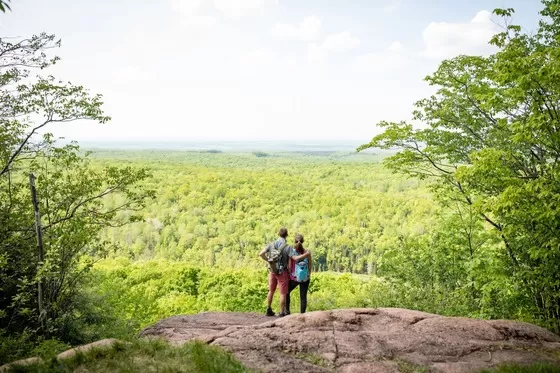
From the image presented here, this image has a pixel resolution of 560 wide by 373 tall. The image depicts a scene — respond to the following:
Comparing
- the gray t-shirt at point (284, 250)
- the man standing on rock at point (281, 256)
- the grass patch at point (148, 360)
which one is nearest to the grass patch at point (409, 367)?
the grass patch at point (148, 360)

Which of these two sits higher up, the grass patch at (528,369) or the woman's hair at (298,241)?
the woman's hair at (298,241)

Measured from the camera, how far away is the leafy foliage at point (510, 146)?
8328 mm

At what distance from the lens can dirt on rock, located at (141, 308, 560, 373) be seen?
6.66m

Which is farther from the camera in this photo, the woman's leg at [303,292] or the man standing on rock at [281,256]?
the woman's leg at [303,292]

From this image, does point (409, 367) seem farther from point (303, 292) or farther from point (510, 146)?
point (510, 146)

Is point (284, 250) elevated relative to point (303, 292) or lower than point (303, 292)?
elevated

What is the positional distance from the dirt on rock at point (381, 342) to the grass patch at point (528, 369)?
31 cm

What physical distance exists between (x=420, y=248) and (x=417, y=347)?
12.4 metres

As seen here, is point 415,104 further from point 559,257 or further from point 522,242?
point 559,257

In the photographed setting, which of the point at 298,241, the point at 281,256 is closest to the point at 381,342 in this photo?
the point at 298,241

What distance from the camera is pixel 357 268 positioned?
77.5 metres

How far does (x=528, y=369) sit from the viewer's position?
6277mm

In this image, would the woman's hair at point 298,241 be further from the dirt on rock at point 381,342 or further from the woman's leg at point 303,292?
the dirt on rock at point 381,342

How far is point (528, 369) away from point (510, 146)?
6981 mm
